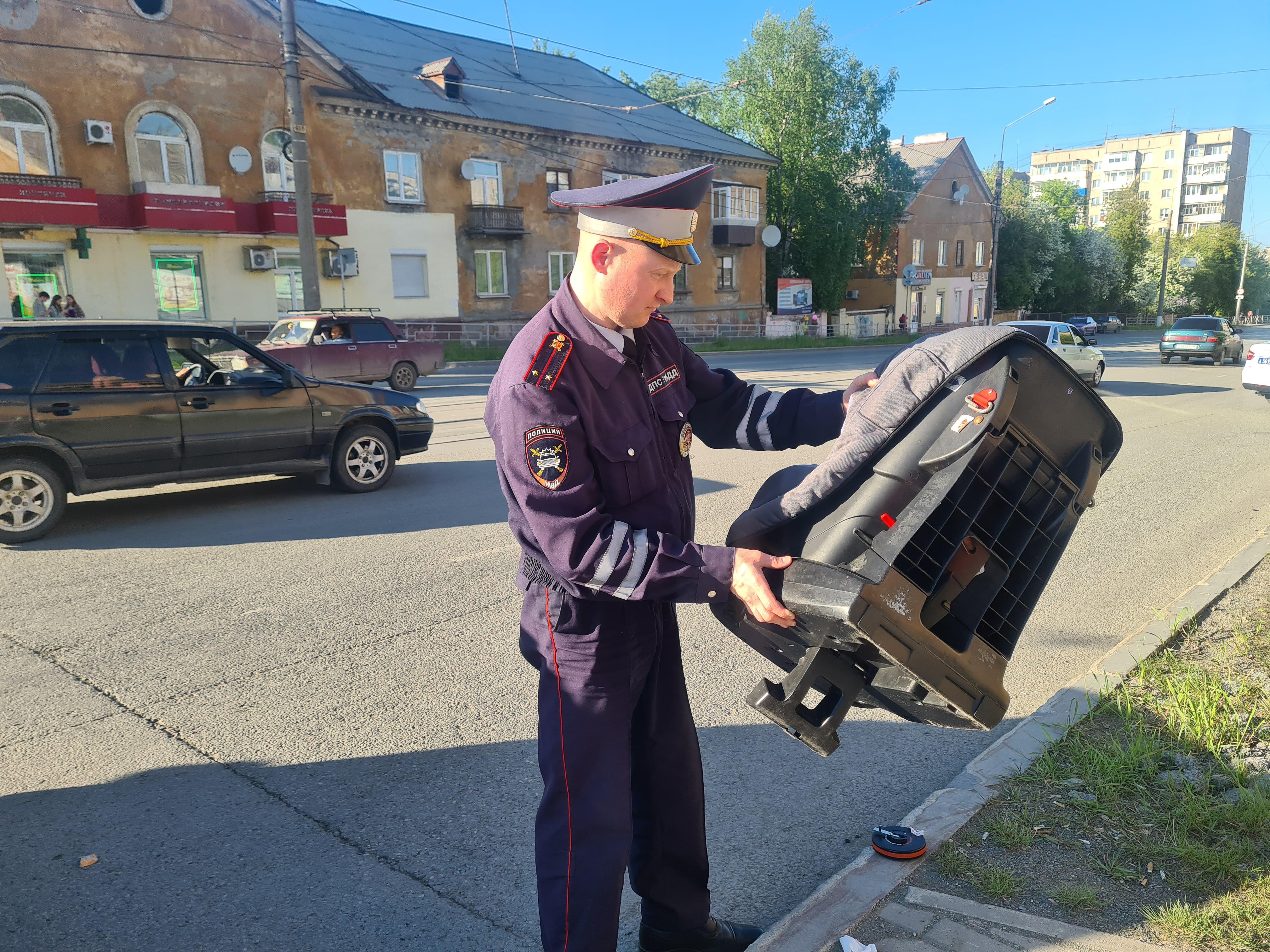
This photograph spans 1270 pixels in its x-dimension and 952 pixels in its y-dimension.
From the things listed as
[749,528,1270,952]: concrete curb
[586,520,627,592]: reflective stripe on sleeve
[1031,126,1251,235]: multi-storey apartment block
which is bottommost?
[749,528,1270,952]: concrete curb

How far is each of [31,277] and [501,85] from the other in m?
17.8

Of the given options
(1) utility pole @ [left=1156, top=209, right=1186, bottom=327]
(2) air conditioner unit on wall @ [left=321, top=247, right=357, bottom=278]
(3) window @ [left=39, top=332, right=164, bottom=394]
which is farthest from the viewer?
(1) utility pole @ [left=1156, top=209, right=1186, bottom=327]

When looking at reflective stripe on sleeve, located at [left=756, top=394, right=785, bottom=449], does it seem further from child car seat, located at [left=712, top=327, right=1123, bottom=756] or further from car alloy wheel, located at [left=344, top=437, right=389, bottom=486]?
car alloy wheel, located at [left=344, top=437, right=389, bottom=486]

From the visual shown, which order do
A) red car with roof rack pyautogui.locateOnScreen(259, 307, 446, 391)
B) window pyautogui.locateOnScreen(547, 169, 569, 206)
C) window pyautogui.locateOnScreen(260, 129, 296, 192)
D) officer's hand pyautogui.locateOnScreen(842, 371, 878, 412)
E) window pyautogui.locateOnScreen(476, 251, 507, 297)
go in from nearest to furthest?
officer's hand pyautogui.locateOnScreen(842, 371, 878, 412)
red car with roof rack pyautogui.locateOnScreen(259, 307, 446, 391)
window pyautogui.locateOnScreen(260, 129, 296, 192)
window pyautogui.locateOnScreen(476, 251, 507, 297)
window pyautogui.locateOnScreen(547, 169, 569, 206)

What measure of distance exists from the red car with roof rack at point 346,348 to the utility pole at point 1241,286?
57648mm

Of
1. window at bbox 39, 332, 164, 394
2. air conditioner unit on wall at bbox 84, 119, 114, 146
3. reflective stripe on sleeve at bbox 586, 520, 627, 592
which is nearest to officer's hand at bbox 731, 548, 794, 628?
reflective stripe on sleeve at bbox 586, 520, 627, 592

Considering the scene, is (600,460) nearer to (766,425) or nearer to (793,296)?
(766,425)

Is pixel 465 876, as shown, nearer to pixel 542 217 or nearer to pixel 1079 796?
pixel 1079 796

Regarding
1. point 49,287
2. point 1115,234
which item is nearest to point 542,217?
point 49,287

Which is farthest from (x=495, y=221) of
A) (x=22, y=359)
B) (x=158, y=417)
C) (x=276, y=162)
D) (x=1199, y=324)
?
(x=22, y=359)

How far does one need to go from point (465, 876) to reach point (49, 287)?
26282mm

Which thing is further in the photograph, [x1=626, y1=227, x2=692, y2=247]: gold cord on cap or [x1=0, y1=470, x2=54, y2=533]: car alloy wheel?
[x1=0, y1=470, x2=54, y2=533]: car alloy wheel

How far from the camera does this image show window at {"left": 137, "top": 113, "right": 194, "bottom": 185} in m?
24.7

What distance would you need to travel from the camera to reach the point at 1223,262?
228 ft
